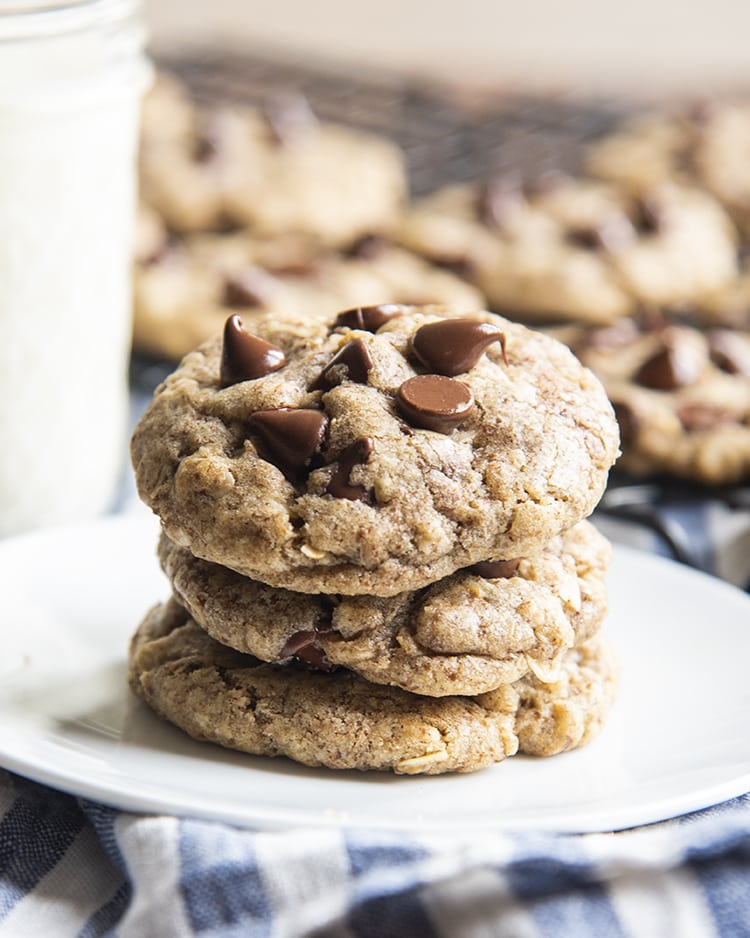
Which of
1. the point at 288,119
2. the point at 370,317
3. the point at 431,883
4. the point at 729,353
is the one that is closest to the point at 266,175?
the point at 288,119

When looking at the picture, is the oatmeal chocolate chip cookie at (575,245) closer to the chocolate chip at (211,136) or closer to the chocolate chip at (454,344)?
the chocolate chip at (211,136)

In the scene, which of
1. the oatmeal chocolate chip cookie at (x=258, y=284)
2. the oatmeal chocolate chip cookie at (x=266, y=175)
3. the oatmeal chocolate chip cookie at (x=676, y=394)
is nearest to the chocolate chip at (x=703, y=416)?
the oatmeal chocolate chip cookie at (x=676, y=394)

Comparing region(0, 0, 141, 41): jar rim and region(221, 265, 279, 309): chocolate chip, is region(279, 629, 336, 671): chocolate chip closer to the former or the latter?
region(0, 0, 141, 41): jar rim

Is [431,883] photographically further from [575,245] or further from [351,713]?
[575,245]

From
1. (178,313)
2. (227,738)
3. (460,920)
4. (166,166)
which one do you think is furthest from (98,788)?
(166,166)

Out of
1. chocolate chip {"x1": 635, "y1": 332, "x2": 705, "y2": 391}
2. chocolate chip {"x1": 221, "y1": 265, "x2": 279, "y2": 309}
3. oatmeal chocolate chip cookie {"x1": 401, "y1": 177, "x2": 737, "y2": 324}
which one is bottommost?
oatmeal chocolate chip cookie {"x1": 401, "y1": 177, "x2": 737, "y2": 324}

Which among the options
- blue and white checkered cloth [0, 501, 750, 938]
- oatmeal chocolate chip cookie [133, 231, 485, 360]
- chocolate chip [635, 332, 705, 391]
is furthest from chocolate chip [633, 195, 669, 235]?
blue and white checkered cloth [0, 501, 750, 938]
